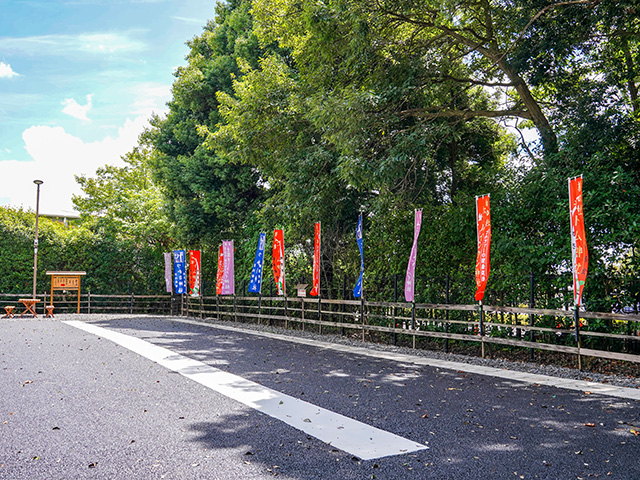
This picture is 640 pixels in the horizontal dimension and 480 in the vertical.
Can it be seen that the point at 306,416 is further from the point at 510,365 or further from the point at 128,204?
the point at 128,204

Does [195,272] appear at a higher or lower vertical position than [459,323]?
higher

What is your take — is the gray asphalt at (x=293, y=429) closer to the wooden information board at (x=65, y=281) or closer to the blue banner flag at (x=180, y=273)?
the blue banner flag at (x=180, y=273)

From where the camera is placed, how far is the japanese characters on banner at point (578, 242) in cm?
752

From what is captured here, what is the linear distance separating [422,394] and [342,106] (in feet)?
19.5

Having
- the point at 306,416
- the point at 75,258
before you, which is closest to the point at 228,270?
the point at 75,258

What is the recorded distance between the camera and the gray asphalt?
3.53 meters

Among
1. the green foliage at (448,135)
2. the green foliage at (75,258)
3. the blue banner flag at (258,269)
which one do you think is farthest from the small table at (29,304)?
the green foliage at (448,135)

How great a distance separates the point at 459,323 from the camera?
10.0 m

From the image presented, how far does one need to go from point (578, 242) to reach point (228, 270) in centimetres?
1315

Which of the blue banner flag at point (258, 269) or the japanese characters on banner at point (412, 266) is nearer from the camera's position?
the japanese characters on banner at point (412, 266)

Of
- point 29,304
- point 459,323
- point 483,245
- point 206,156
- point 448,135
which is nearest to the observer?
point 483,245

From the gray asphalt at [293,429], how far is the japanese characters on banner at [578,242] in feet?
6.66

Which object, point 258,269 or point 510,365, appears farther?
point 258,269

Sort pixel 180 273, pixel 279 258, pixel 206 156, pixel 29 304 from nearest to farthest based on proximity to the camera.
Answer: pixel 279 258 < pixel 206 156 < pixel 29 304 < pixel 180 273
